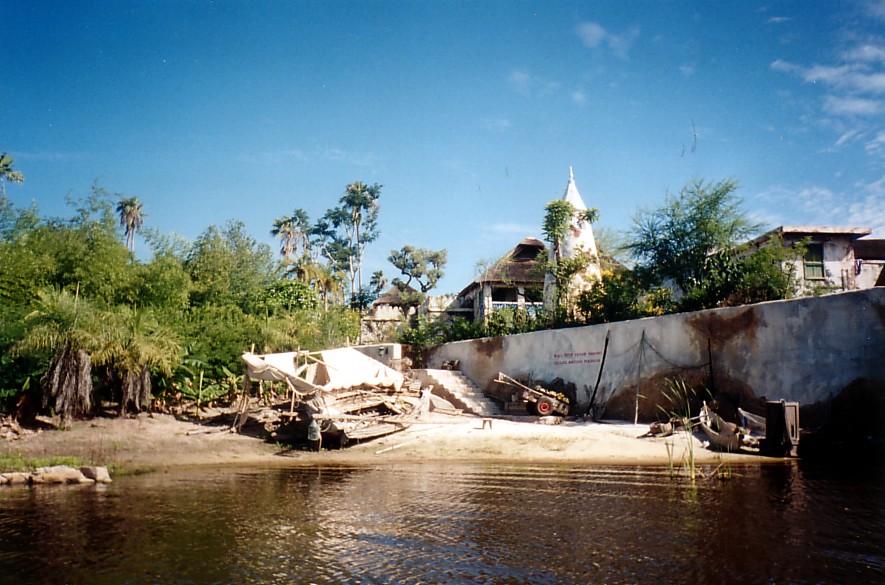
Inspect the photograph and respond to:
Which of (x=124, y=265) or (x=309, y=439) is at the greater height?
(x=124, y=265)

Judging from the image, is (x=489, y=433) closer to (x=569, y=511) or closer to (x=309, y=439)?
(x=309, y=439)

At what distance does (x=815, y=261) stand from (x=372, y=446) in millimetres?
19646

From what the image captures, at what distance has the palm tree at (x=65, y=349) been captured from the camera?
15281 millimetres

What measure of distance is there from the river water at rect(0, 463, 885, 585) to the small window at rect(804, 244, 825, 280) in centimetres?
1647

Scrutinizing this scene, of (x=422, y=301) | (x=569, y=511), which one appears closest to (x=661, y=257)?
(x=569, y=511)

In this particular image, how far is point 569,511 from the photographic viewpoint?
8211mm

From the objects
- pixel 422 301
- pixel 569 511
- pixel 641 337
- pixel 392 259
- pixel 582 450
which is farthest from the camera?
pixel 392 259

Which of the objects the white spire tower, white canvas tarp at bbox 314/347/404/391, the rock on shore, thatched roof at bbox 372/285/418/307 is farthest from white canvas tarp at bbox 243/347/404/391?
thatched roof at bbox 372/285/418/307

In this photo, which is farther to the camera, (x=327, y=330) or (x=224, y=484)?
(x=327, y=330)

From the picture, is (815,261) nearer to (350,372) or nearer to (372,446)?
(350,372)

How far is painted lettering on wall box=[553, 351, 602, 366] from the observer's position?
18.8m

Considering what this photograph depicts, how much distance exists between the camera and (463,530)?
24.5ft

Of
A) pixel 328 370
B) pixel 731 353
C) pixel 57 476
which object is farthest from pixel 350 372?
pixel 731 353

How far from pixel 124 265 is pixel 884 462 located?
20.1m
